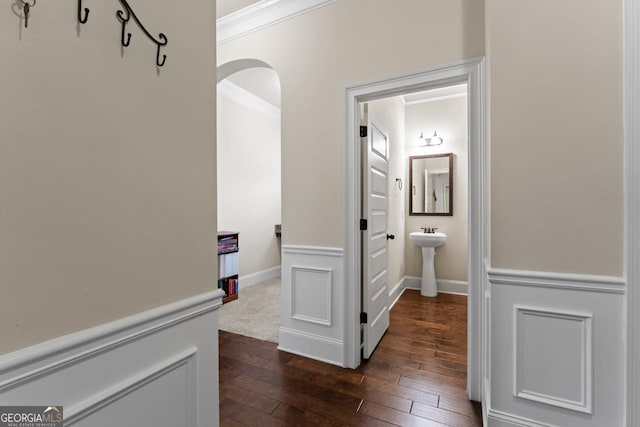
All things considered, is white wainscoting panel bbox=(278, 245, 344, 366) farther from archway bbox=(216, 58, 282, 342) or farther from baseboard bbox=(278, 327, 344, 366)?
archway bbox=(216, 58, 282, 342)

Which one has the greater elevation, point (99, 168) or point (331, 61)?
point (331, 61)

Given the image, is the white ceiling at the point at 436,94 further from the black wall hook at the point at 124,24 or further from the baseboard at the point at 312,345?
the black wall hook at the point at 124,24

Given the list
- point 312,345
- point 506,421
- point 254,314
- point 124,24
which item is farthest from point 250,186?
point 506,421

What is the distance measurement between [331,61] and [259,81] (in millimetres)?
2116

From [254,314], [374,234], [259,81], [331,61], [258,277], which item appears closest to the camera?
[331,61]

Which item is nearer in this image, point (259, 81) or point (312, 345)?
point (312, 345)

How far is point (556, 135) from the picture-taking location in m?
1.29

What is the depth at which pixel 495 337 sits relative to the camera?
55.8 inches

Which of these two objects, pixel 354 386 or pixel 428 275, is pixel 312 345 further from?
pixel 428 275

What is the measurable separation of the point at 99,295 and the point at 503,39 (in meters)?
1.91

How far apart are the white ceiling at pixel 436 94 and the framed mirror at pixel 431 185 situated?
819 millimetres

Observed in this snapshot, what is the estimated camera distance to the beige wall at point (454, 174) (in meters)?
3.91

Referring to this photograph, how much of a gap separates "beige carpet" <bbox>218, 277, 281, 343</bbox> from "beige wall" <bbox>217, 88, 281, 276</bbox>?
56 cm

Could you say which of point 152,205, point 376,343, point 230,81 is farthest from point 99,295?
point 230,81
